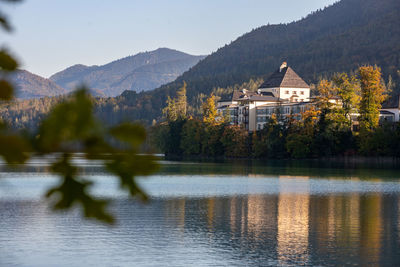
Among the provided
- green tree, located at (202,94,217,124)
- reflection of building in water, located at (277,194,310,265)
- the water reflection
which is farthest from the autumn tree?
the water reflection

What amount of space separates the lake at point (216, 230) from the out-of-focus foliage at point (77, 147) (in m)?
12.9

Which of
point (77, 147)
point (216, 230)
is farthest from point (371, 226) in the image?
point (77, 147)

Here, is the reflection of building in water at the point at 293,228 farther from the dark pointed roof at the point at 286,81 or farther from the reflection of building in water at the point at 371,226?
the dark pointed roof at the point at 286,81

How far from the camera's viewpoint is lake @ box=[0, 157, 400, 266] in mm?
17719

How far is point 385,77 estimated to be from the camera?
172 meters

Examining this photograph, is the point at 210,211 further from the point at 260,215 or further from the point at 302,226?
the point at 302,226

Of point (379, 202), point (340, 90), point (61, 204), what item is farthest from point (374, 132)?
point (61, 204)

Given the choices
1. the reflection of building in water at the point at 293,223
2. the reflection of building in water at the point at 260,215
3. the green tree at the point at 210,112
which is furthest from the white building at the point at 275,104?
the reflection of building in water at the point at 260,215

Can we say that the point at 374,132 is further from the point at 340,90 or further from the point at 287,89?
the point at 287,89

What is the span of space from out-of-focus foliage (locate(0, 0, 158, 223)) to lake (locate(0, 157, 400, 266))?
42.3 ft

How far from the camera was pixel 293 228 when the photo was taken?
2367cm

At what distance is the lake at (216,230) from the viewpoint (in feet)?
58.1

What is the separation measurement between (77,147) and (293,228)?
2286 centimetres

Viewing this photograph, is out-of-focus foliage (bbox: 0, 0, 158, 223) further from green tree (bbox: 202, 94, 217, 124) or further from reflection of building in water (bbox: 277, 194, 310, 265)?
green tree (bbox: 202, 94, 217, 124)
